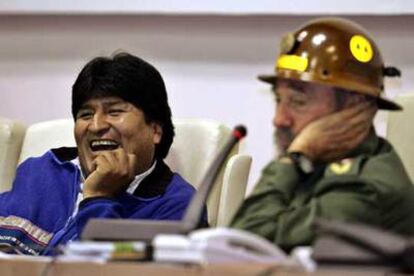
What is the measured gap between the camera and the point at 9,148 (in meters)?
2.93

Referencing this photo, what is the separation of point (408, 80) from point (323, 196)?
122 centimetres

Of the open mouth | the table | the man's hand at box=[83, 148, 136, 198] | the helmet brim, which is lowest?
the man's hand at box=[83, 148, 136, 198]

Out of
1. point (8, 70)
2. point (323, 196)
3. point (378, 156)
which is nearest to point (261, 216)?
point (323, 196)

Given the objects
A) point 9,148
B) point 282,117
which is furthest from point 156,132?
point 282,117

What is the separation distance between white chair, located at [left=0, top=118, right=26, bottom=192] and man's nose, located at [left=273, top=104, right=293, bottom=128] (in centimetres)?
128

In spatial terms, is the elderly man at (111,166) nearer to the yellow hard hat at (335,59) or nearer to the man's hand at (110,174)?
the man's hand at (110,174)

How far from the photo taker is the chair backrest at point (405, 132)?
2.28 metres

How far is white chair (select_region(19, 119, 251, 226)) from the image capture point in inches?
99.9

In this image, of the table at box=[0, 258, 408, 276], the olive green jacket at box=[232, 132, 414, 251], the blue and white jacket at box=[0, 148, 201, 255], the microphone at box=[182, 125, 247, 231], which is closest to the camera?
the table at box=[0, 258, 408, 276]

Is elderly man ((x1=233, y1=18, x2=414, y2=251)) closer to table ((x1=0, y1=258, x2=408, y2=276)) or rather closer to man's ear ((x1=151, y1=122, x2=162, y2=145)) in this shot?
table ((x1=0, y1=258, x2=408, y2=276))

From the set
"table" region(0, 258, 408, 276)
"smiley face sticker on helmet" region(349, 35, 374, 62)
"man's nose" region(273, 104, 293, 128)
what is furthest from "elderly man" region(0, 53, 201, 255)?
"table" region(0, 258, 408, 276)

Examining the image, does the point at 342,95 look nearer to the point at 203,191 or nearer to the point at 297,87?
the point at 297,87

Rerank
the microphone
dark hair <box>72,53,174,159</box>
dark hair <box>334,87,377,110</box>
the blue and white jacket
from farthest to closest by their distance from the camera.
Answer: dark hair <box>72,53,174,159</box>, the blue and white jacket, dark hair <box>334,87,377,110</box>, the microphone

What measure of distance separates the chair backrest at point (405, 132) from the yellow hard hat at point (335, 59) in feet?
1.52
